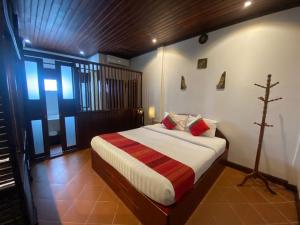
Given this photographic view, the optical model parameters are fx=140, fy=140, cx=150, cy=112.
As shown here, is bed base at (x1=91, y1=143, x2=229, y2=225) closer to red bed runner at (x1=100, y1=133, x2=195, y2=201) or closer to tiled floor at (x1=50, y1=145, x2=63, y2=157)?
red bed runner at (x1=100, y1=133, x2=195, y2=201)

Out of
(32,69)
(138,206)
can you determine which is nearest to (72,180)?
(138,206)

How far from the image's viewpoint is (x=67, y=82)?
11.1 ft

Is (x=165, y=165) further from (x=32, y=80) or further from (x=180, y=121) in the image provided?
(x=32, y=80)

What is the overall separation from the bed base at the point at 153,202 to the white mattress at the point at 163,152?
0.08 m

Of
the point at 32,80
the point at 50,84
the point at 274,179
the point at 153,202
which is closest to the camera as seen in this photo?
the point at 153,202

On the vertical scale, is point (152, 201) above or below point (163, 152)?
below

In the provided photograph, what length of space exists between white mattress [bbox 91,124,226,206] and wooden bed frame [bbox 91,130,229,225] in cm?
8

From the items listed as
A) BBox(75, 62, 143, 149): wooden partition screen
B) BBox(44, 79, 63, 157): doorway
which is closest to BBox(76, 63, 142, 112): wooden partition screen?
BBox(75, 62, 143, 149): wooden partition screen

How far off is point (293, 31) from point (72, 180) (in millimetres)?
4280

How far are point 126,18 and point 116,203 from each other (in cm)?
304

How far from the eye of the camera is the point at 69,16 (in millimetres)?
2486

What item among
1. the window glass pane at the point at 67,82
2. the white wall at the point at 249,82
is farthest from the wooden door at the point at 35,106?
the white wall at the point at 249,82

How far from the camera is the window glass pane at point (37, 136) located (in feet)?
9.72

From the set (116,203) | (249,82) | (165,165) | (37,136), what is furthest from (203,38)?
(37,136)
